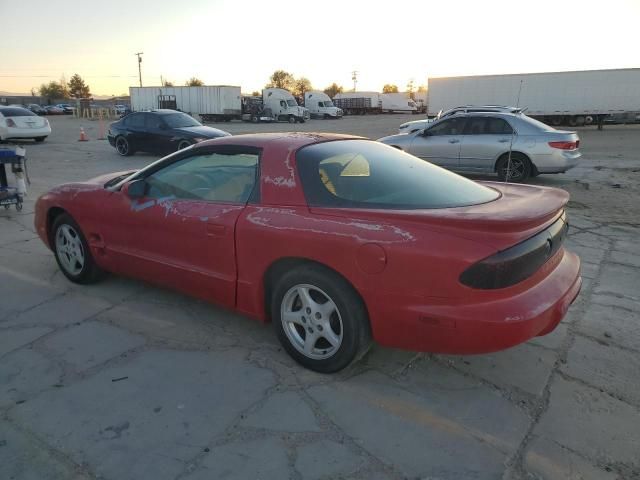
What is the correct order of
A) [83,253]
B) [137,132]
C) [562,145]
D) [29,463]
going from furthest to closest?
[137,132]
[562,145]
[83,253]
[29,463]

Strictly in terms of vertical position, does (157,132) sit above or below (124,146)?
above

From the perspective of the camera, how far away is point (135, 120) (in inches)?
579

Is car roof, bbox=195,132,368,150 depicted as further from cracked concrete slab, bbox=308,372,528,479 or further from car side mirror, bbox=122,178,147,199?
cracked concrete slab, bbox=308,372,528,479

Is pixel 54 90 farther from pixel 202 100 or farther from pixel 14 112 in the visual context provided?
pixel 14 112

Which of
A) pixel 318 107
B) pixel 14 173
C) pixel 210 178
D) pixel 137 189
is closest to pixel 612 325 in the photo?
pixel 210 178

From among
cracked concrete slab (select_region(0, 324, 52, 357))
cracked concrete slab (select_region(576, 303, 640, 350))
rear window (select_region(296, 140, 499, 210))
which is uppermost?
rear window (select_region(296, 140, 499, 210))

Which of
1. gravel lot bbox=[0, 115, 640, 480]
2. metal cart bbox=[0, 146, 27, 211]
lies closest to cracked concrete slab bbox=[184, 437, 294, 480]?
gravel lot bbox=[0, 115, 640, 480]

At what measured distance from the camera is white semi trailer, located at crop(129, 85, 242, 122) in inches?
1608

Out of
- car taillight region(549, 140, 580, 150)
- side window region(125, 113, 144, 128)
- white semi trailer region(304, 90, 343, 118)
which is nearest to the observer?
car taillight region(549, 140, 580, 150)

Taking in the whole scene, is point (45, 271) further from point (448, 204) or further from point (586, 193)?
point (586, 193)

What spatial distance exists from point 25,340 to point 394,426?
2.61 m

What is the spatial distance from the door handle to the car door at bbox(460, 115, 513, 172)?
25.9ft

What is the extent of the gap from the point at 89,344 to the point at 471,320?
8.31 ft

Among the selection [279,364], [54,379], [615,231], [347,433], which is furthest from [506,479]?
[615,231]
